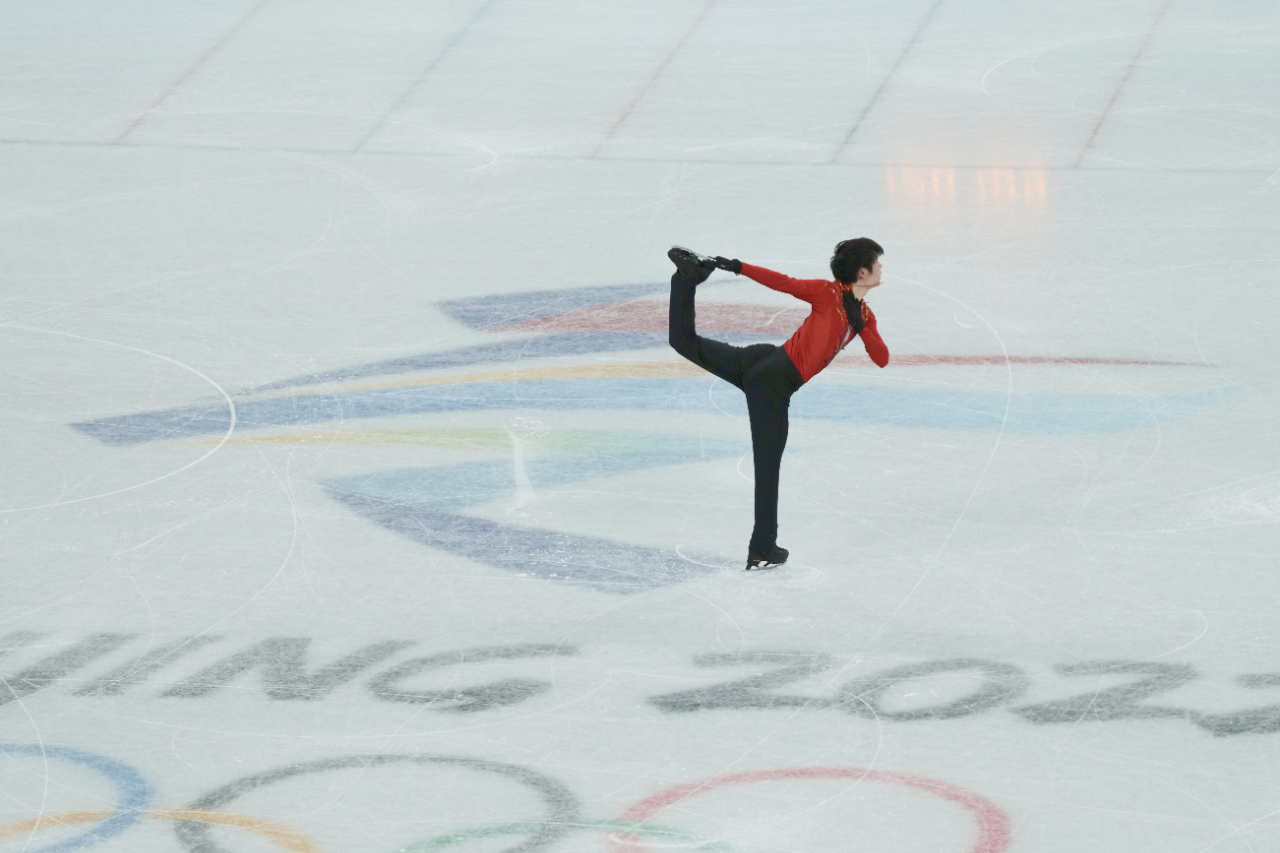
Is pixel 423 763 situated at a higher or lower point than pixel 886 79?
lower

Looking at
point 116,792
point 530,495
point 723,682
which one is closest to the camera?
point 116,792

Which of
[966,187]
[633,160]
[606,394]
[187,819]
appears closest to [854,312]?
[606,394]

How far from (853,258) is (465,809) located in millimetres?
2458

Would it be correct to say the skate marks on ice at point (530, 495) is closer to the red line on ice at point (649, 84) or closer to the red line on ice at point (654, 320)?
the red line on ice at point (654, 320)

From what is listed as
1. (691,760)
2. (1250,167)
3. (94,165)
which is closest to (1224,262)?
(1250,167)

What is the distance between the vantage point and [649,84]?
1334 centimetres

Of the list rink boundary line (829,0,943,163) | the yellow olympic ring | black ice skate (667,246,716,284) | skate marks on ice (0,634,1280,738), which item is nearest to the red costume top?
black ice skate (667,246,716,284)

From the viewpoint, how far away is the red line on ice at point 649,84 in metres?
12.4

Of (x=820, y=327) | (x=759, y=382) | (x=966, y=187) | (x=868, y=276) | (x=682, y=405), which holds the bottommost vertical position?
(x=682, y=405)

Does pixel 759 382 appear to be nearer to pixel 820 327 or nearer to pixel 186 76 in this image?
pixel 820 327

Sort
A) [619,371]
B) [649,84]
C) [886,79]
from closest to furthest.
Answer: [619,371], [886,79], [649,84]

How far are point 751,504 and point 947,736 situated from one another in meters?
1.95

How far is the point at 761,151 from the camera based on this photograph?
1210 cm

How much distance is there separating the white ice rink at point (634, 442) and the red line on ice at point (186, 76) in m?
0.07
